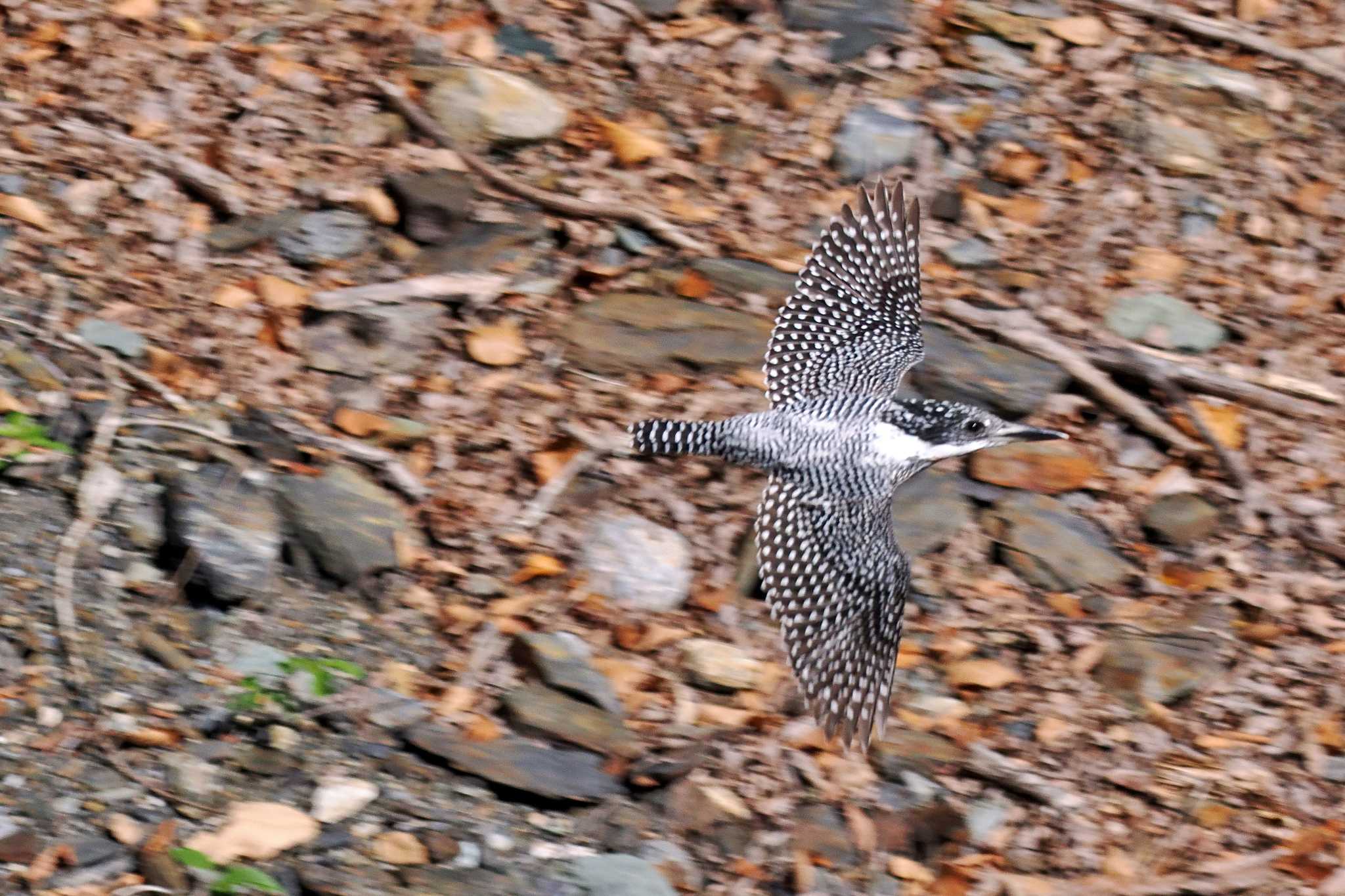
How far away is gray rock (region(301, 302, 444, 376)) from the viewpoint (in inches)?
227

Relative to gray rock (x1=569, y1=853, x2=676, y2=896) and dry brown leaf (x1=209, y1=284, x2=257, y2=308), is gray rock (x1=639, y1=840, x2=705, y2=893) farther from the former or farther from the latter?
dry brown leaf (x1=209, y1=284, x2=257, y2=308)

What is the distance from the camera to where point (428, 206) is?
6.21 metres

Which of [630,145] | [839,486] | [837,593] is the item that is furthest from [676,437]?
[630,145]

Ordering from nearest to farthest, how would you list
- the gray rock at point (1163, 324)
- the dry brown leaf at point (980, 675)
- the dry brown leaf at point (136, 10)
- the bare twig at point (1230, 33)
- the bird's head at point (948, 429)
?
the bird's head at point (948, 429), the dry brown leaf at point (980, 675), the dry brown leaf at point (136, 10), the gray rock at point (1163, 324), the bare twig at point (1230, 33)

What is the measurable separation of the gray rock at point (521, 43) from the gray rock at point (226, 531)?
2.62 meters

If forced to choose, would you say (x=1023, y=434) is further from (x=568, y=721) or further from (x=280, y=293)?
(x=280, y=293)

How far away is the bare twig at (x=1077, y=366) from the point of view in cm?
623

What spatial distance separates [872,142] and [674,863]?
11.5 ft

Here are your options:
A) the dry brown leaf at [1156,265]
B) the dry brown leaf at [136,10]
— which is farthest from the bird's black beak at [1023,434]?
the dry brown leaf at [136,10]

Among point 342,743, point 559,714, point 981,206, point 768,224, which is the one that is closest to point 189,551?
point 342,743

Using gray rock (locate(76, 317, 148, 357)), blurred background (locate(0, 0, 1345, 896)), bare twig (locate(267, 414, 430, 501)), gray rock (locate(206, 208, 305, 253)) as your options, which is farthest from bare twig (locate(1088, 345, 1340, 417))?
gray rock (locate(76, 317, 148, 357))

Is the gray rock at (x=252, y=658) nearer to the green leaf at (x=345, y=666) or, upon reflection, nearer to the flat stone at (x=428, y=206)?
the green leaf at (x=345, y=666)

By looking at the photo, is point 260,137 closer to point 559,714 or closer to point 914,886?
point 559,714

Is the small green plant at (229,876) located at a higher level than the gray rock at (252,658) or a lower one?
lower
